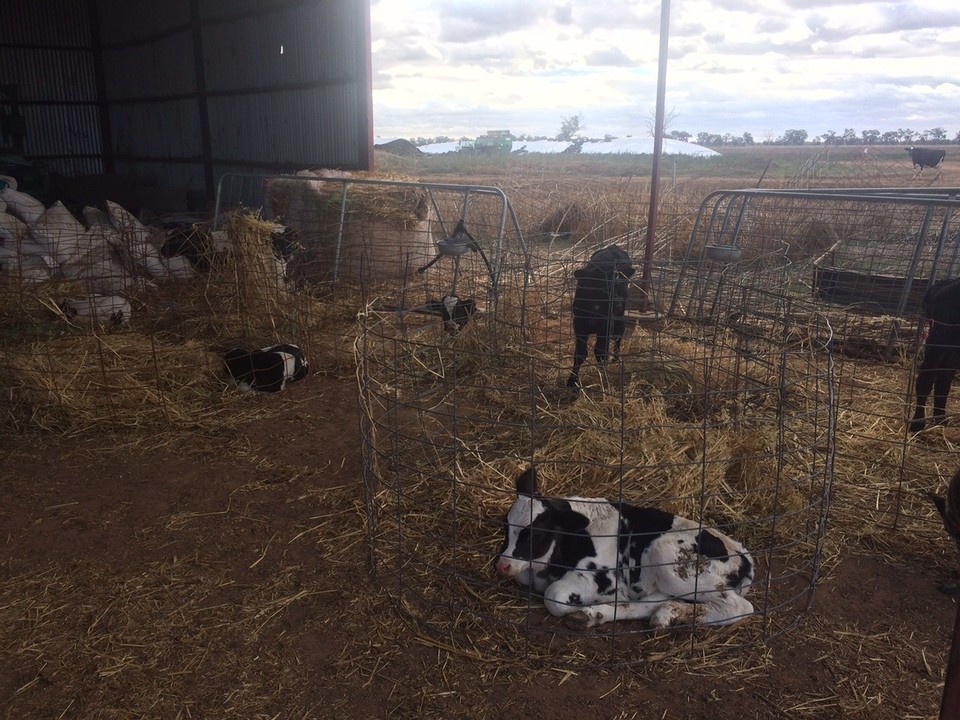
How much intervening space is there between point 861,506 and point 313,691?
3297mm

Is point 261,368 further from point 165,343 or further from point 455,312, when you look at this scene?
point 455,312

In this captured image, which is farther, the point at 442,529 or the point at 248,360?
the point at 248,360

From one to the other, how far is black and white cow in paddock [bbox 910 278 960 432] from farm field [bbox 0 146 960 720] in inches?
12.0

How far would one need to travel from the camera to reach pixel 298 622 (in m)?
3.49

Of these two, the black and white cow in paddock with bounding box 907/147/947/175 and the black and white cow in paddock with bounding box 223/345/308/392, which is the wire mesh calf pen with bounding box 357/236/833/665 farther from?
the black and white cow in paddock with bounding box 907/147/947/175

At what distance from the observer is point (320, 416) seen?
605 centimetres

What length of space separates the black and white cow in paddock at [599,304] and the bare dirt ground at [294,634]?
7.49ft

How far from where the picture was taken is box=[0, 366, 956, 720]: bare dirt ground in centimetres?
300

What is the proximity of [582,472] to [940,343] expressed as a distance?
2.76 metres

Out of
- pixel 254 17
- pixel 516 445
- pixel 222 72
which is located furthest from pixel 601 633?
pixel 222 72

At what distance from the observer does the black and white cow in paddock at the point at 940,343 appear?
5.16 metres

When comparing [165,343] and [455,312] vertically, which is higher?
→ [455,312]

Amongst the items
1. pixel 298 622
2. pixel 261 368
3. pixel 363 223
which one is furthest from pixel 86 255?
pixel 298 622

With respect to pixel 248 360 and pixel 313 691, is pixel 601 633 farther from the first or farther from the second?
pixel 248 360
